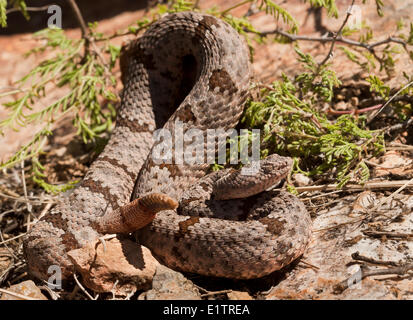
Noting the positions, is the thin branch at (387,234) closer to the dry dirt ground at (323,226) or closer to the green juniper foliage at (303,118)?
the dry dirt ground at (323,226)

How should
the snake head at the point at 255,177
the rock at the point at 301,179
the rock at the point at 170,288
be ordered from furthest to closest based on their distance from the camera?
the rock at the point at 301,179 → the snake head at the point at 255,177 → the rock at the point at 170,288

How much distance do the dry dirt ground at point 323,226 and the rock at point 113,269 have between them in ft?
0.34

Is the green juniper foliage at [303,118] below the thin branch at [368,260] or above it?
above

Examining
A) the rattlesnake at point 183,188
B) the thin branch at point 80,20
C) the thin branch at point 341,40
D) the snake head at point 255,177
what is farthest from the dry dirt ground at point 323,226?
the thin branch at point 80,20

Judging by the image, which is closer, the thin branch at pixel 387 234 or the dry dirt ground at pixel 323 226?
the dry dirt ground at pixel 323 226

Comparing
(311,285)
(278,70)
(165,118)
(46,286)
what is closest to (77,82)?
(165,118)

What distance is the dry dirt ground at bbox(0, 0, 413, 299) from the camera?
133 inches

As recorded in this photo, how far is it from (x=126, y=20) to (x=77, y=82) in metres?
3.45

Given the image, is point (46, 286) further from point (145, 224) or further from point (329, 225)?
point (329, 225)

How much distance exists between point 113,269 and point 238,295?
0.92 meters

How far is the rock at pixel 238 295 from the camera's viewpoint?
11.2 feet

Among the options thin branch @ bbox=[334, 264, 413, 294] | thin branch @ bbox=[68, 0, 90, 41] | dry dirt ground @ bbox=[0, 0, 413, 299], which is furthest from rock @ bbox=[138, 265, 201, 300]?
thin branch @ bbox=[68, 0, 90, 41]

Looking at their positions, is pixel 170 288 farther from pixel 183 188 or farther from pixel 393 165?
pixel 393 165

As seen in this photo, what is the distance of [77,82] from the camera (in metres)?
5.90
